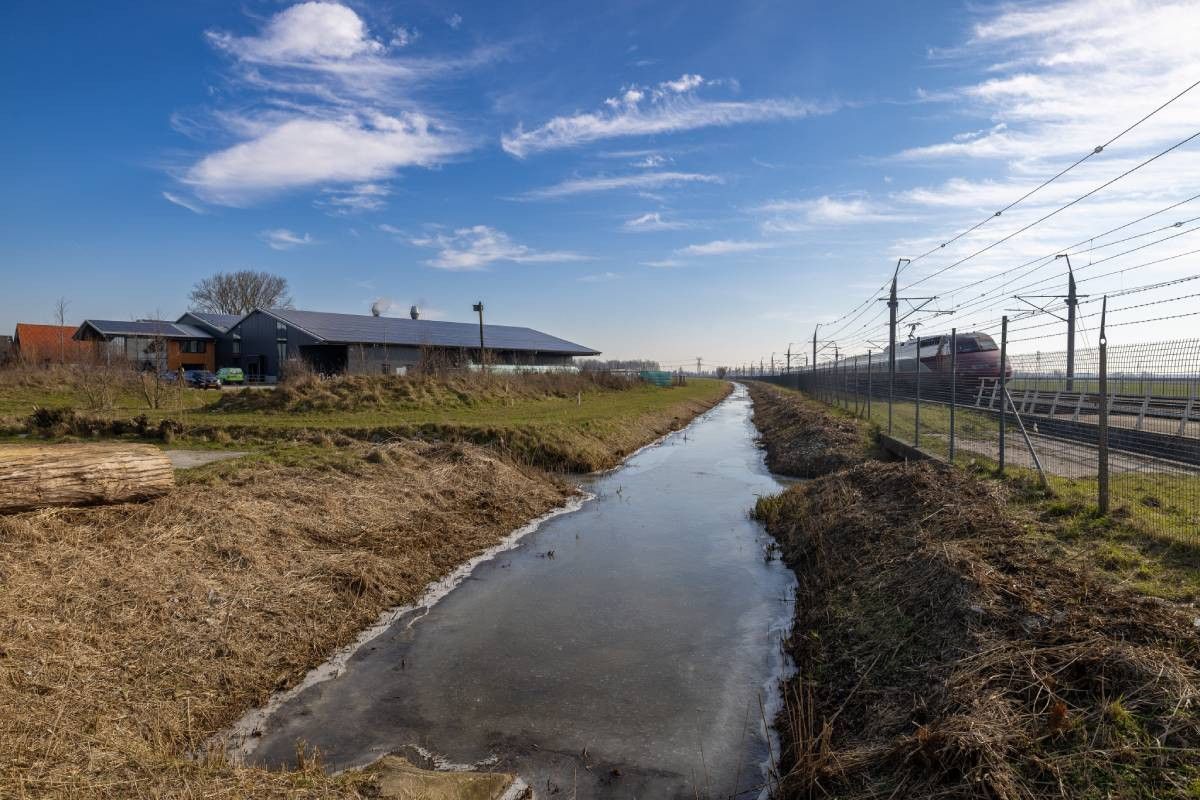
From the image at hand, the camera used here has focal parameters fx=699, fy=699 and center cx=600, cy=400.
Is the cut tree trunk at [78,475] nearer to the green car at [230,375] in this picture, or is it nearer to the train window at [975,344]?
the train window at [975,344]

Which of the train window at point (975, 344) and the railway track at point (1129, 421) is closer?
Answer: the railway track at point (1129, 421)

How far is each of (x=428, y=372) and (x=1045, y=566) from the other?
3040 cm

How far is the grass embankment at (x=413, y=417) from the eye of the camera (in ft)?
55.1

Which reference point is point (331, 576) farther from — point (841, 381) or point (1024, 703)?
point (841, 381)

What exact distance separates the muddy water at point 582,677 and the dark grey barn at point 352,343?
1177 inches

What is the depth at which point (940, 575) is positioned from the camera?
6.31 metres

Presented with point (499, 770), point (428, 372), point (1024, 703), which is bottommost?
point (499, 770)

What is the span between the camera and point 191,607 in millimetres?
6391

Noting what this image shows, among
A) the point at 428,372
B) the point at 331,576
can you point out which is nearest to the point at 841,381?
the point at 428,372

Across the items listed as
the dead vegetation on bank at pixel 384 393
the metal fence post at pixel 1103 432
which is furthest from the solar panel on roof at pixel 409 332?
the metal fence post at pixel 1103 432

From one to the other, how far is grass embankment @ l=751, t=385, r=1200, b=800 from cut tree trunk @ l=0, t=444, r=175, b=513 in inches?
296

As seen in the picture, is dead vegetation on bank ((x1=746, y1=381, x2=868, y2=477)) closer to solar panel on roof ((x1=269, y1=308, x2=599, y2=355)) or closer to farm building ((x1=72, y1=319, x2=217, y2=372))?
solar panel on roof ((x1=269, y1=308, x2=599, y2=355))

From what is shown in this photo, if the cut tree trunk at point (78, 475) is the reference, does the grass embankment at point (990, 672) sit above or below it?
below

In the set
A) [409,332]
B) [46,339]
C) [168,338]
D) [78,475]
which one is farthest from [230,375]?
[78,475]
